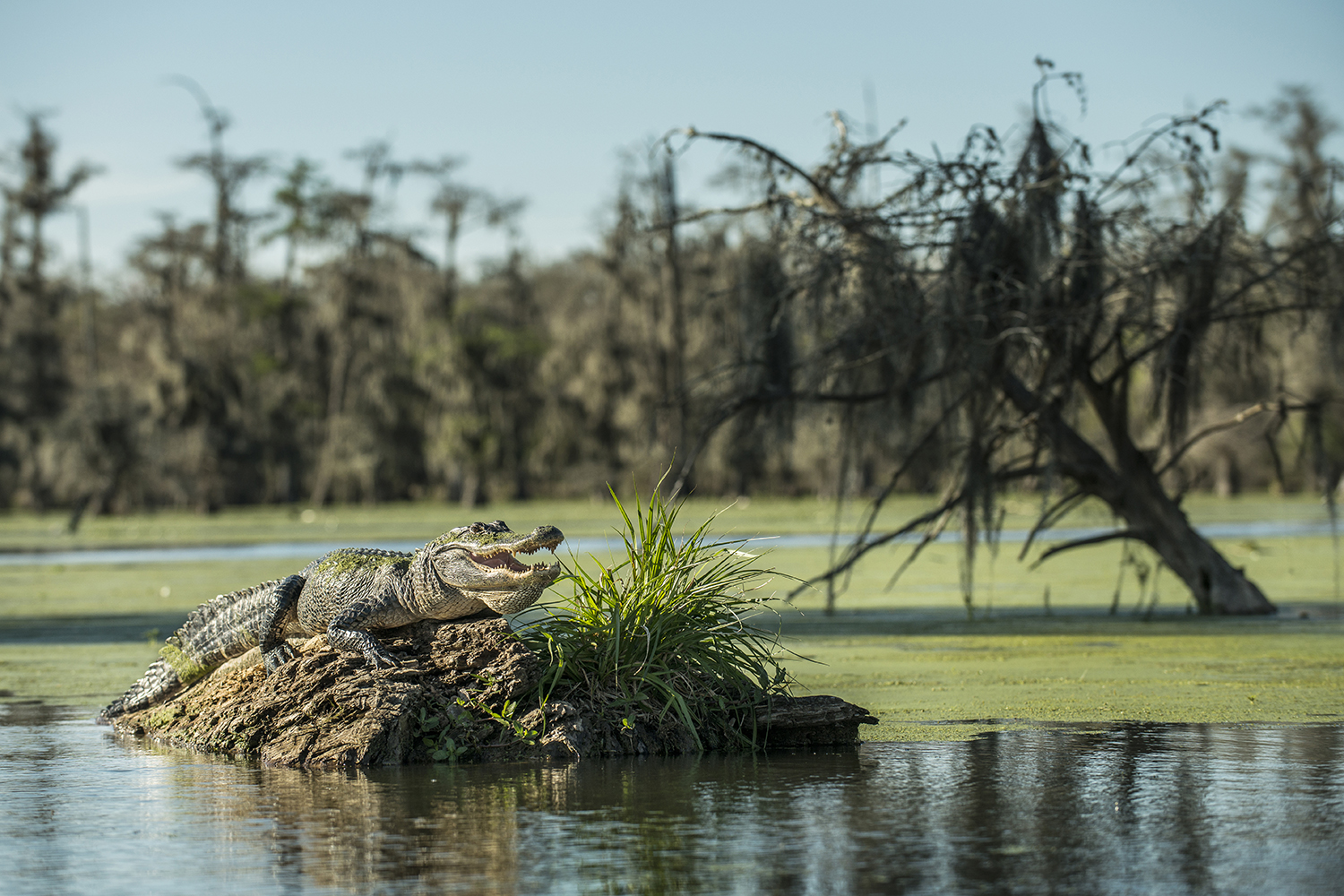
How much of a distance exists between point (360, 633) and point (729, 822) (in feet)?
9.01

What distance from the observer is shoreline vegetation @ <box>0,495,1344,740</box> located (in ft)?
27.1

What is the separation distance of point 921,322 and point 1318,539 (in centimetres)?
1741

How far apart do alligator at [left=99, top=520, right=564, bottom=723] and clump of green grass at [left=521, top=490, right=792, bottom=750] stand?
33 cm

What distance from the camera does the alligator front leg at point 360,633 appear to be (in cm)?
732

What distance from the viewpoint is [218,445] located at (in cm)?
4900

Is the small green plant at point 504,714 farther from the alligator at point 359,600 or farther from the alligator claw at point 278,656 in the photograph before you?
the alligator claw at point 278,656

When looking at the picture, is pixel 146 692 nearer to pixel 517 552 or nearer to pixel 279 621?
A: pixel 279 621

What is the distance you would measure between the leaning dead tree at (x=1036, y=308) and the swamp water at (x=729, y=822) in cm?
543

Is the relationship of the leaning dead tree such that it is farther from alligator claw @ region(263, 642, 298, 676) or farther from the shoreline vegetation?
alligator claw @ region(263, 642, 298, 676)

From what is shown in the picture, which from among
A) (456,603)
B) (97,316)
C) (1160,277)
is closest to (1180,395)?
(1160,277)

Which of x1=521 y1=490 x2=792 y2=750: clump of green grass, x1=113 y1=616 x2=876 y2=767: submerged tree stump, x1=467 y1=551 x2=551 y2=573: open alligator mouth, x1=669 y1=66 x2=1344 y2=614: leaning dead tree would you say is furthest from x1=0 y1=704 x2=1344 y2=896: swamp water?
x1=669 y1=66 x2=1344 y2=614: leaning dead tree

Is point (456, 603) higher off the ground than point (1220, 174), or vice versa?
point (1220, 174)

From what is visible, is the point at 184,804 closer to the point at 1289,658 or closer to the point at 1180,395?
the point at 1289,658

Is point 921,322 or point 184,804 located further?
point 921,322
